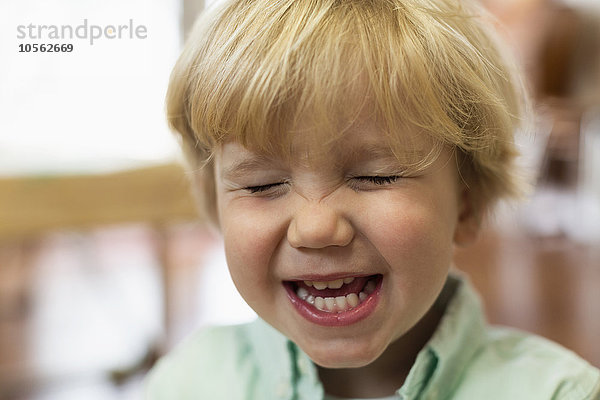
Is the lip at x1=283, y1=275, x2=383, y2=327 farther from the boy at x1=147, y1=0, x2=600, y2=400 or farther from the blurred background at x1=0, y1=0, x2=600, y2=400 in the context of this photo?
the blurred background at x1=0, y1=0, x2=600, y2=400

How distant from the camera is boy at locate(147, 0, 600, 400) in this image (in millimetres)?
566

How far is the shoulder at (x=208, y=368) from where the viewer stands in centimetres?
79

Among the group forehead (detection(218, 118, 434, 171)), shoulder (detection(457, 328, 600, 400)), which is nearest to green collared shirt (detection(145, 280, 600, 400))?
shoulder (detection(457, 328, 600, 400))

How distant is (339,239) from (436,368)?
203 millimetres

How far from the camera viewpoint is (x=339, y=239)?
0.56 meters

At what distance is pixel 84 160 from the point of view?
146cm

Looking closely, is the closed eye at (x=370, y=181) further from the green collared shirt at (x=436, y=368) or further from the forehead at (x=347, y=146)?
the green collared shirt at (x=436, y=368)

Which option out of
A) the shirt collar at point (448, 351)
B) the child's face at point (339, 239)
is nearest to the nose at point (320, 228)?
the child's face at point (339, 239)

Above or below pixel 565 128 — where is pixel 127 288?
below

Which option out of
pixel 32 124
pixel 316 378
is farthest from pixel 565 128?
pixel 316 378

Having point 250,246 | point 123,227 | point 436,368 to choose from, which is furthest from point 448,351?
point 123,227

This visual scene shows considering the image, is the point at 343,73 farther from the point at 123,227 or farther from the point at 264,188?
the point at 123,227

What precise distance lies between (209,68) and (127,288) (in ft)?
→ 6.00

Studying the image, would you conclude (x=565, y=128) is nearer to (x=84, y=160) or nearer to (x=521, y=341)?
(x=84, y=160)
